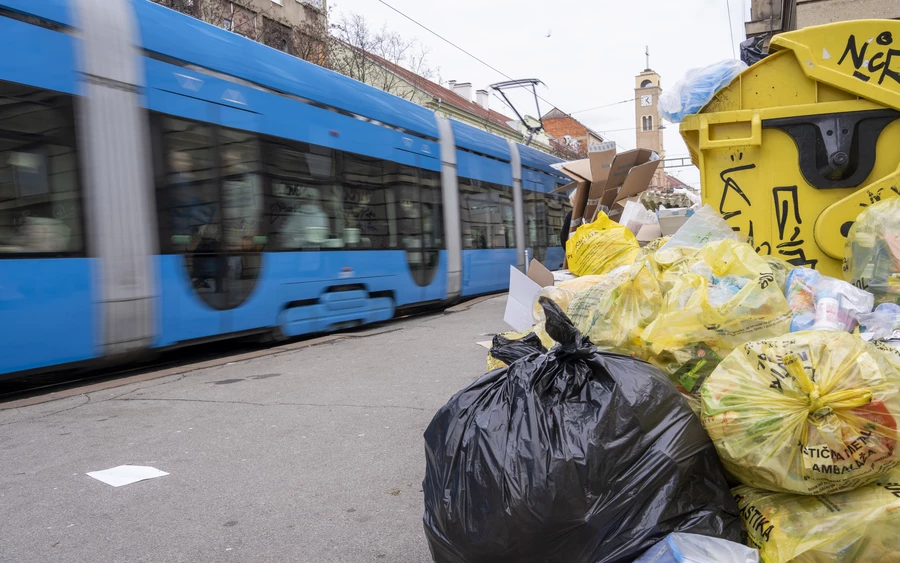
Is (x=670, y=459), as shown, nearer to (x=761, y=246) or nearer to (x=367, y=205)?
(x=761, y=246)

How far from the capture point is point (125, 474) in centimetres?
327

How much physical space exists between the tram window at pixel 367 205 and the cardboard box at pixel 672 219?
3537 mm

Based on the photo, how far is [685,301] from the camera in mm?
2471

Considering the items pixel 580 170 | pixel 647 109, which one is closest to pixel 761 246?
pixel 580 170

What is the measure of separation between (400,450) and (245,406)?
1535mm

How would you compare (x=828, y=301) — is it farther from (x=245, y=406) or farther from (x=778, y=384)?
(x=245, y=406)

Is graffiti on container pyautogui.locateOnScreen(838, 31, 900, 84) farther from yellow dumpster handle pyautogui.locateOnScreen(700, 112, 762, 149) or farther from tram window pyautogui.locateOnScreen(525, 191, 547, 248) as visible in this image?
tram window pyautogui.locateOnScreen(525, 191, 547, 248)

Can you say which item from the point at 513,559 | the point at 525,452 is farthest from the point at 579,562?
the point at 525,452

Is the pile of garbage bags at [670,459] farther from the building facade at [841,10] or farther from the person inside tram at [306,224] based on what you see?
the building facade at [841,10]

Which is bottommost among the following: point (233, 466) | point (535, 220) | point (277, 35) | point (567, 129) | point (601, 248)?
point (233, 466)

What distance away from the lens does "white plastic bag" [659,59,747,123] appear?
386 cm

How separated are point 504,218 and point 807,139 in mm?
8433

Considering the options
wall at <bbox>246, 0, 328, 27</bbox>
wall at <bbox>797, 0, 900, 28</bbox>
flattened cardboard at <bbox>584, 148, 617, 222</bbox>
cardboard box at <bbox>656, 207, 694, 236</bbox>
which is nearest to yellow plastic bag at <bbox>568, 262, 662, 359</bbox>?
cardboard box at <bbox>656, 207, 694, 236</bbox>

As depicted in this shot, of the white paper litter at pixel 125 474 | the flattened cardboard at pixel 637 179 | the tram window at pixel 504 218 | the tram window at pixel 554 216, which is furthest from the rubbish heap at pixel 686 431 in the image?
the tram window at pixel 554 216
